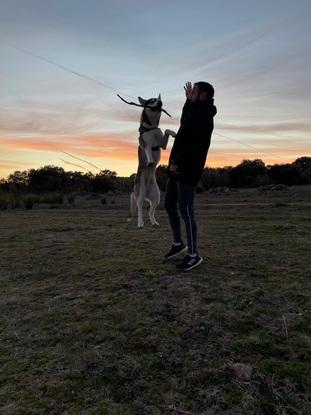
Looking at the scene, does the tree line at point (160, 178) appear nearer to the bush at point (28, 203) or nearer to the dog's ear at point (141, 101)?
the bush at point (28, 203)

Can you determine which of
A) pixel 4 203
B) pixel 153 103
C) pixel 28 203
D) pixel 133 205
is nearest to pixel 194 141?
pixel 153 103

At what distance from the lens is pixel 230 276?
465cm

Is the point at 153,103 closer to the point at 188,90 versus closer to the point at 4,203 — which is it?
the point at 188,90

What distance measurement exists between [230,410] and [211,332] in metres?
0.89

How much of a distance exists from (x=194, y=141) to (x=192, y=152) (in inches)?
4.9

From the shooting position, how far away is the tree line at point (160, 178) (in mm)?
24375

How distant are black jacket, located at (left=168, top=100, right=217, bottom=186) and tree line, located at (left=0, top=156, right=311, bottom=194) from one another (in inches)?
623

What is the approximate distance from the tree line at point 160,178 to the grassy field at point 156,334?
53.2 ft

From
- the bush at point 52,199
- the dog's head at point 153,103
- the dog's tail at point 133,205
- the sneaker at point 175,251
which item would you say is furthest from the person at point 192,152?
the bush at point 52,199

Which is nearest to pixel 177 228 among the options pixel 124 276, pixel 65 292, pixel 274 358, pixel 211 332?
A: pixel 124 276

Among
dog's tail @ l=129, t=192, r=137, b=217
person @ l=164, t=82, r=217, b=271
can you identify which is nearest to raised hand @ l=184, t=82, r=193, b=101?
person @ l=164, t=82, r=217, b=271

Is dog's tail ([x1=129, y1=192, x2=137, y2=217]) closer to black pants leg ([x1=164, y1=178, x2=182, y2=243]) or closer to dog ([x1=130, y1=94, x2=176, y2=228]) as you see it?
dog ([x1=130, y1=94, x2=176, y2=228])

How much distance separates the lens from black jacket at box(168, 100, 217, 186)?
16.6 feet

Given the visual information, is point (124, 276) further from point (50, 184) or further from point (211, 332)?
point (50, 184)
